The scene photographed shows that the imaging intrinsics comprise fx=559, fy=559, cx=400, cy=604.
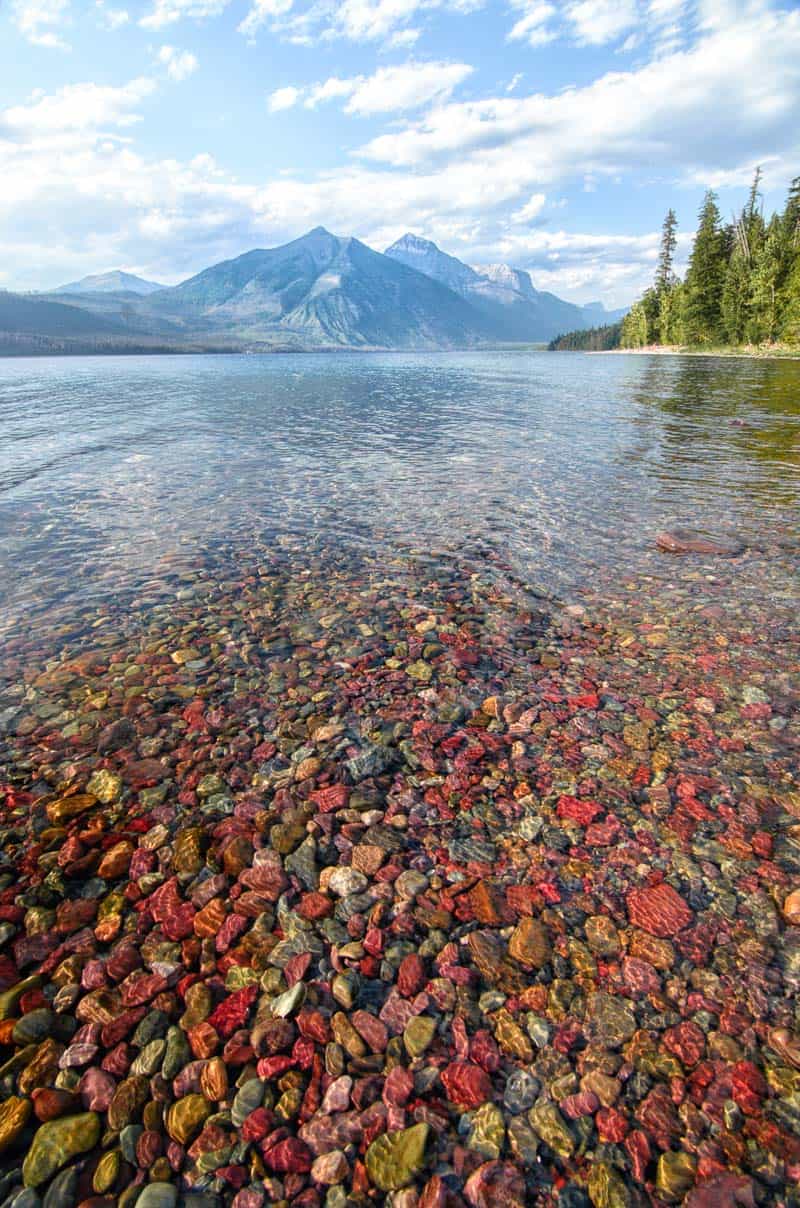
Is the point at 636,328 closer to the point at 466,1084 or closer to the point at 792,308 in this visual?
the point at 792,308

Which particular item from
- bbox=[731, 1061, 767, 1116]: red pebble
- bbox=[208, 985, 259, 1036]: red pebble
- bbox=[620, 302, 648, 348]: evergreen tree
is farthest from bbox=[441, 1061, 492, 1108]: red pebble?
bbox=[620, 302, 648, 348]: evergreen tree

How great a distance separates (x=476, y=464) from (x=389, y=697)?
18793 millimetres

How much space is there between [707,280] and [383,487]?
140172 mm

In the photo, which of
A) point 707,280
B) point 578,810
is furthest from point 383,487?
point 707,280

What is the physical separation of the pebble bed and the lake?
0.03 metres

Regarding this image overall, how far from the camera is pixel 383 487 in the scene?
21.7 meters

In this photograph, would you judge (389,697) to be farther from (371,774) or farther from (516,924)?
(516,924)

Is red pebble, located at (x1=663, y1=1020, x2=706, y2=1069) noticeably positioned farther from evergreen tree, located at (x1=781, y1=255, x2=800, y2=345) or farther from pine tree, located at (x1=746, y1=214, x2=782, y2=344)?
pine tree, located at (x1=746, y1=214, x2=782, y2=344)

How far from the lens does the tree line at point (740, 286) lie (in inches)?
3873

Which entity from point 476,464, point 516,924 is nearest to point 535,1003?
point 516,924

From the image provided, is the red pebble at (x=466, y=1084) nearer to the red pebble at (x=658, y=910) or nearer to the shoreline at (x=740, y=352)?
the red pebble at (x=658, y=910)

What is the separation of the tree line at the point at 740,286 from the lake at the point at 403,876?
109653 mm

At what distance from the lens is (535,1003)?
451 centimetres

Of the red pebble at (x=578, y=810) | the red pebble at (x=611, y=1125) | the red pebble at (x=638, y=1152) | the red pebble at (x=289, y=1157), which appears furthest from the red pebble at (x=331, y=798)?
the red pebble at (x=638, y=1152)
